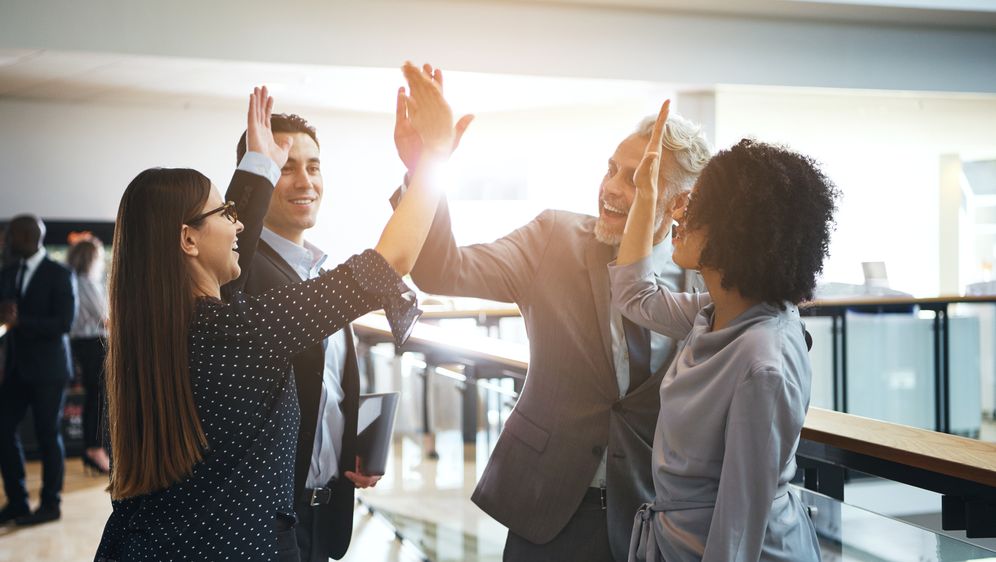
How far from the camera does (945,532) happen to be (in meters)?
1.28

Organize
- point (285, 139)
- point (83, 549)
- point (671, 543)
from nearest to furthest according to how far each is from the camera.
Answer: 1. point (671, 543)
2. point (285, 139)
3. point (83, 549)

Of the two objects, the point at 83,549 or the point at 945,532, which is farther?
the point at 83,549

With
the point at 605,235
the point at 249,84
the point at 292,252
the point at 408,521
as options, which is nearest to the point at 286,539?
the point at 292,252

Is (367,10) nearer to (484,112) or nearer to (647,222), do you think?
(484,112)

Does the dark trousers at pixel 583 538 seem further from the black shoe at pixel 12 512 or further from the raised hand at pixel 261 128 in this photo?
the black shoe at pixel 12 512

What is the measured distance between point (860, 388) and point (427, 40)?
398 centimetres

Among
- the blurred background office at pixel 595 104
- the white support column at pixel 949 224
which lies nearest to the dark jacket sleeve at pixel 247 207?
the blurred background office at pixel 595 104

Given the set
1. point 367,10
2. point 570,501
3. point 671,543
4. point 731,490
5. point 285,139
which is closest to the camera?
point 731,490

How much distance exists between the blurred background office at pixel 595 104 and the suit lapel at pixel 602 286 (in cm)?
246

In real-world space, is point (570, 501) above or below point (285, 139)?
below

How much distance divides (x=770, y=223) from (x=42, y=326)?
15.0 feet

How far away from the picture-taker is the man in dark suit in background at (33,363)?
473 cm

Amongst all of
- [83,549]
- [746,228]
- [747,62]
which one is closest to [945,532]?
[746,228]

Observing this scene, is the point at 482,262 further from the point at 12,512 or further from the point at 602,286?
the point at 12,512
